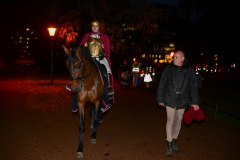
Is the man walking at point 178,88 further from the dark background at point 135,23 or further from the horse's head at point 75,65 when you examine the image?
the dark background at point 135,23

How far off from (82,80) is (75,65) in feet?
1.46

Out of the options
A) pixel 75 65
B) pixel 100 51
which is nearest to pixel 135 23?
pixel 100 51

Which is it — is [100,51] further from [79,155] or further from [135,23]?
[135,23]

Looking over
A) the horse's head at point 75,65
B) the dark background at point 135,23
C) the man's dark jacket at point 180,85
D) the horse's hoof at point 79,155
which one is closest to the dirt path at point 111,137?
the horse's hoof at point 79,155

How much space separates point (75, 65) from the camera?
4.36m

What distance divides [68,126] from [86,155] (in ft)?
6.76

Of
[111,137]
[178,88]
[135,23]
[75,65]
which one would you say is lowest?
[111,137]

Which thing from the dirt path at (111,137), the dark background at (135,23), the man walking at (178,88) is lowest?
the dirt path at (111,137)

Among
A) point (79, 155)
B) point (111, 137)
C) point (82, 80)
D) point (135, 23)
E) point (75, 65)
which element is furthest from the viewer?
point (135, 23)

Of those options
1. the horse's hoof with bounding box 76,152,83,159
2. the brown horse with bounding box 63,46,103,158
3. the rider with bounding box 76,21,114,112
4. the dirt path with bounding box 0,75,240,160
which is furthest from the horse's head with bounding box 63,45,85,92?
the dirt path with bounding box 0,75,240,160

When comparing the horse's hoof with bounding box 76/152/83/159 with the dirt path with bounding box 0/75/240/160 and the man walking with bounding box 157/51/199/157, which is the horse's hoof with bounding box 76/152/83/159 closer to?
the dirt path with bounding box 0/75/240/160

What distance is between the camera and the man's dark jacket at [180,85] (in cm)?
460

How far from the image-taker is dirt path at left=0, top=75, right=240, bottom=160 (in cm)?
474

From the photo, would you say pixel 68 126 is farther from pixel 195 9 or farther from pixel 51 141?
pixel 195 9
